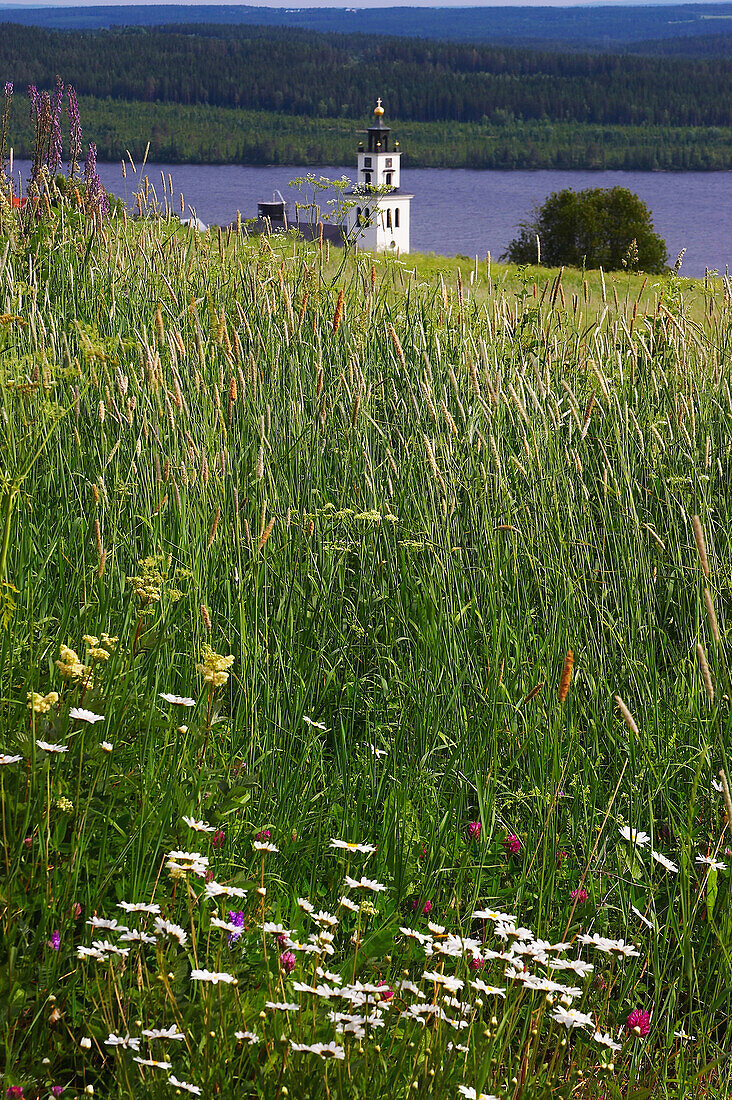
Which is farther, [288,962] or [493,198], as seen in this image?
[493,198]

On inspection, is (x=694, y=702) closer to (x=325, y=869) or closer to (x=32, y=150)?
(x=325, y=869)

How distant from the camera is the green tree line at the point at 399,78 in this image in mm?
96625

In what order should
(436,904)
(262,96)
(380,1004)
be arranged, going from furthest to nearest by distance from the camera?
1. (262,96)
2. (436,904)
3. (380,1004)

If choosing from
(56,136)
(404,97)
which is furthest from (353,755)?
(404,97)

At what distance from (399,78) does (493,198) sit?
3787 centimetres

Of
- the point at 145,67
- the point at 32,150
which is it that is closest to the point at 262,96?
the point at 145,67

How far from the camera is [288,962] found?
1.59 metres

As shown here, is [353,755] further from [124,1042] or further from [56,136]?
[56,136]

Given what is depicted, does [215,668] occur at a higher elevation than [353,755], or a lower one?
higher

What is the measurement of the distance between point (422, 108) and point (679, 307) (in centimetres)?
12661

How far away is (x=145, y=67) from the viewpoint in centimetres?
9556

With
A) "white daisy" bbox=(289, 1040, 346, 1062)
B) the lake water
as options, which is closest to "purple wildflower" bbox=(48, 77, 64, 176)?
"white daisy" bbox=(289, 1040, 346, 1062)

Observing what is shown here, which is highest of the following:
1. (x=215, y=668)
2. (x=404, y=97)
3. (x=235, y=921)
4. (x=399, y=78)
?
(x=399, y=78)

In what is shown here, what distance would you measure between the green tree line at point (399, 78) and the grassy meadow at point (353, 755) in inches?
3855
